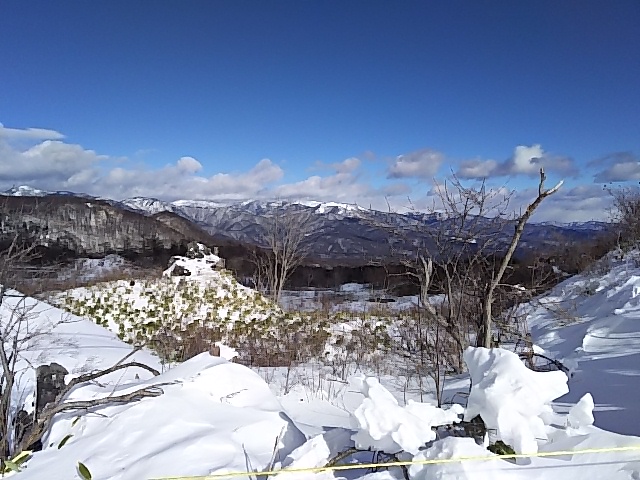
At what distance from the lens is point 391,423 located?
2.17 m

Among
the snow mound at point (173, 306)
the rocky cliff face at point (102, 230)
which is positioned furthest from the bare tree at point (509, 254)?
the rocky cliff face at point (102, 230)

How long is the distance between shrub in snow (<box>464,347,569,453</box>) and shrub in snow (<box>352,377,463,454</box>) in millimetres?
175

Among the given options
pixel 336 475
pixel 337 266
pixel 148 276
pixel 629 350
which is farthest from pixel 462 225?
pixel 337 266

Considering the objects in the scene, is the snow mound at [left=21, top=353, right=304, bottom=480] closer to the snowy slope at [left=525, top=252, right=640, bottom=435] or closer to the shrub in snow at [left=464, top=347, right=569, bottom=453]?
the shrub in snow at [left=464, top=347, right=569, bottom=453]

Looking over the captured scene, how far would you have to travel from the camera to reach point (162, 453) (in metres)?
2.67

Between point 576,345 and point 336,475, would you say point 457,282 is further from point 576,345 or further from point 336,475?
point 336,475

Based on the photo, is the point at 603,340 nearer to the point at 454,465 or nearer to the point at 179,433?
the point at 454,465

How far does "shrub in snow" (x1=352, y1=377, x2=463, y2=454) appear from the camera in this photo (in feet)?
6.97

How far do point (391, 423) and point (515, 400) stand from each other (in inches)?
21.3

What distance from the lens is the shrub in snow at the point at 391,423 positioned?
2125 millimetres

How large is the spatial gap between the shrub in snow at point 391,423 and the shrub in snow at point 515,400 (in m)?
0.18

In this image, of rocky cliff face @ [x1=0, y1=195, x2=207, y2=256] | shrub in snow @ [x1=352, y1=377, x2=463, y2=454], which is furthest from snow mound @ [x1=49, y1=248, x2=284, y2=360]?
rocky cliff face @ [x1=0, y1=195, x2=207, y2=256]

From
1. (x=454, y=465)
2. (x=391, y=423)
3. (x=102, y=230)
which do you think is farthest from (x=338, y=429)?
(x=102, y=230)

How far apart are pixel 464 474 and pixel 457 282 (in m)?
4.81
